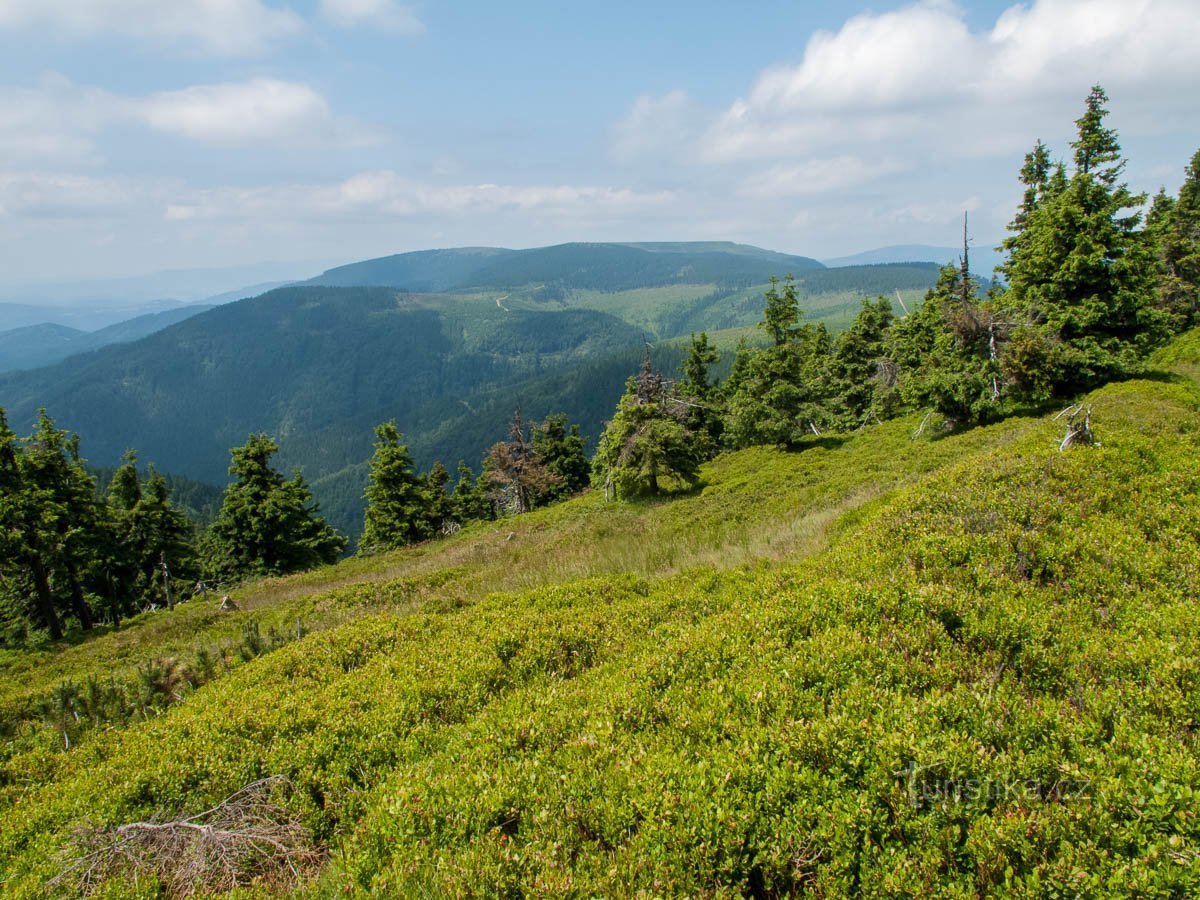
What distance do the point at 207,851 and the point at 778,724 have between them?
17.3 feet

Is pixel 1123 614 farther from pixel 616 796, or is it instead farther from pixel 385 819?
pixel 385 819

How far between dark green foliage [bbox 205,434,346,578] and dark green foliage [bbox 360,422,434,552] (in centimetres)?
561

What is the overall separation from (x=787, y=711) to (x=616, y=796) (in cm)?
170

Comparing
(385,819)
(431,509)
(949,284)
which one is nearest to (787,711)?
(385,819)

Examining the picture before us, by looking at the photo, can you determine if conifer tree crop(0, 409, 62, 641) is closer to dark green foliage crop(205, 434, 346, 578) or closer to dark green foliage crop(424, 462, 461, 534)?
dark green foliage crop(205, 434, 346, 578)

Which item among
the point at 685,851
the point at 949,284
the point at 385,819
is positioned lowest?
the point at 385,819

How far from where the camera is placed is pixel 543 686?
22.0 ft

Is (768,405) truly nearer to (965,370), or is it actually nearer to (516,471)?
(965,370)

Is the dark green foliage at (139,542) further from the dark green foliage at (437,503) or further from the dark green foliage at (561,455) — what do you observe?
the dark green foliage at (561,455)

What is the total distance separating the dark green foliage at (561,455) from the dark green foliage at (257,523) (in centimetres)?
2561

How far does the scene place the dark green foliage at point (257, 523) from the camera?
4047 cm

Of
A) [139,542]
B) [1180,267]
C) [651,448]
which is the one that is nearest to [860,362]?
[1180,267]

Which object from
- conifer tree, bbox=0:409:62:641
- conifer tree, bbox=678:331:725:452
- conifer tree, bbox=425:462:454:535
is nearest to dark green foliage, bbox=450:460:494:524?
conifer tree, bbox=425:462:454:535

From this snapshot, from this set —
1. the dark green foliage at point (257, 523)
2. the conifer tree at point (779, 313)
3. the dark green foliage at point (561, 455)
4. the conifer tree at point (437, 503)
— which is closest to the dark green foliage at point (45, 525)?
the dark green foliage at point (257, 523)
